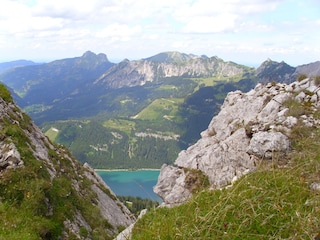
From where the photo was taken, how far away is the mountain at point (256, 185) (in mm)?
7375

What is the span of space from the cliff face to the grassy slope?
7.89 meters

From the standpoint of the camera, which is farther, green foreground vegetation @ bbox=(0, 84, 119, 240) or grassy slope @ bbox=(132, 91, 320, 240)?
green foreground vegetation @ bbox=(0, 84, 119, 240)

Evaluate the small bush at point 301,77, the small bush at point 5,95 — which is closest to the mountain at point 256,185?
the small bush at point 301,77

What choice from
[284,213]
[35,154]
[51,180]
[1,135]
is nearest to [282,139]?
[284,213]

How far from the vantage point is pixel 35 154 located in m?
21.5

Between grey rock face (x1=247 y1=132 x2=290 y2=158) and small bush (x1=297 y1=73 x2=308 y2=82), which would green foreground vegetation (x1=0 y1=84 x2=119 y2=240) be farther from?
small bush (x1=297 y1=73 x2=308 y2=82)

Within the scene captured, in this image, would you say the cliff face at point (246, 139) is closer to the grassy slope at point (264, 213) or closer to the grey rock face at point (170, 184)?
the grey rock face at point (170, 184)

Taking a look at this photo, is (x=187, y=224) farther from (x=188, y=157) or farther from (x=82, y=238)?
(x=188, y=157)

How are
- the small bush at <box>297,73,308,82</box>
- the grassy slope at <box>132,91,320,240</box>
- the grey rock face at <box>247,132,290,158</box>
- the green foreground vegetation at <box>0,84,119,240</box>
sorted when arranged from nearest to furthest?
the grassy slope at <box>132,91,320,240</box>
the green foreground vegetation at <box>0,84,119,240</box>
the grey rock face at <box>247,132,290,158</box>
the small bush at <box>297,73,308,82</box>

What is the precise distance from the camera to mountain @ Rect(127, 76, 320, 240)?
7.38 meters

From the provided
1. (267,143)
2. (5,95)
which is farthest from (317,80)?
(5,95)

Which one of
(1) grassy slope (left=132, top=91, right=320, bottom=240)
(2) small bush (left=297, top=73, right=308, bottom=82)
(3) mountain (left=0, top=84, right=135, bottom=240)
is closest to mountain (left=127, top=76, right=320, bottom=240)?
(1) grassy slope (left=132, top=91, right=320, bottom=240)

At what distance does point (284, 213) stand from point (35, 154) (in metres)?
18.3

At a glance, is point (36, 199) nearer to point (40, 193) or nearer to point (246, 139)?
point (40, 193)
